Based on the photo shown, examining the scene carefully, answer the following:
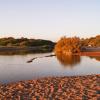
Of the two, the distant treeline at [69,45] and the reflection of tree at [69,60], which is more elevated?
the distant treeline at [69,45]

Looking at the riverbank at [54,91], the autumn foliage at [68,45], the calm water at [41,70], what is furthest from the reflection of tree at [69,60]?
the riverbank at [54,91]

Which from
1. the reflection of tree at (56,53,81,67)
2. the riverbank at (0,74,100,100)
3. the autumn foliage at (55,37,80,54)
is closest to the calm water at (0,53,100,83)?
the reflection of tree at (56,53,81,67)

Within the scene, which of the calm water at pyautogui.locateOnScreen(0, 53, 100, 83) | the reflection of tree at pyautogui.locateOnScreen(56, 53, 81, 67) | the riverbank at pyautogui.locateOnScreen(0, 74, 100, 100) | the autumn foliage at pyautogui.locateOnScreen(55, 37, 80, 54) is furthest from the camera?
the autumn foliage at pyautogui.locateOnScreen(55, 37, 80, 54)

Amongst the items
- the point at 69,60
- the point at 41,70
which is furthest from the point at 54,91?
the point at 69,60

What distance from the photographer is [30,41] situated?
396 feet

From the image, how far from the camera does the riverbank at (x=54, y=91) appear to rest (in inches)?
501

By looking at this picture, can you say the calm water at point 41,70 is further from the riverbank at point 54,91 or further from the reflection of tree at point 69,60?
the riverbank at point 54,91

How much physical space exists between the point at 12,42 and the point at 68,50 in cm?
6707

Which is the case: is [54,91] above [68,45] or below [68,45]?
below

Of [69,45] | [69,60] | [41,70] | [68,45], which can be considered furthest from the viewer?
[68,45]

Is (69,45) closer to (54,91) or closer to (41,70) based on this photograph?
(41,70)

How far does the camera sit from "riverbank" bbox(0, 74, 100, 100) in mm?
12734

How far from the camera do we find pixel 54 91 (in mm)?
13922

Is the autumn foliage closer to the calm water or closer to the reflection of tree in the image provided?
the reflection of tree
